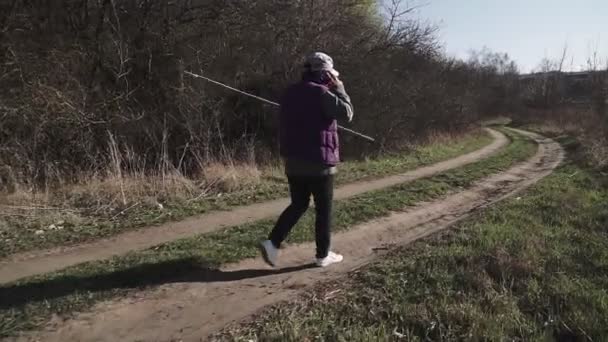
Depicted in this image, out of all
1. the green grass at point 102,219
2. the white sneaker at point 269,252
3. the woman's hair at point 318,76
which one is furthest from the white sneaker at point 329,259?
the green grass at point 102,219

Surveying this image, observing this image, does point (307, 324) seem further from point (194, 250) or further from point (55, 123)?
point (55, 123)

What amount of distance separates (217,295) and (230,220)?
2.93 metres

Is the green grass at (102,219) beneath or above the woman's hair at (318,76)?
beneath

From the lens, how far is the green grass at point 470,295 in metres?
3.89

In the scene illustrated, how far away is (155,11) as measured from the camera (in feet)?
37.1

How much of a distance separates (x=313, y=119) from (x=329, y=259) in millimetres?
1474

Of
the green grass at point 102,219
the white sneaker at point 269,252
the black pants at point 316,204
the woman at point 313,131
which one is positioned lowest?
the green grass at point 102,219

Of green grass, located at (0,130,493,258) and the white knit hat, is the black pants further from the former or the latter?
green grass, located at (0,130,493,258)

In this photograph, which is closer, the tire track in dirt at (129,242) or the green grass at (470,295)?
the green grass at (470,295)

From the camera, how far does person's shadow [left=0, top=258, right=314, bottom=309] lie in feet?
14.4

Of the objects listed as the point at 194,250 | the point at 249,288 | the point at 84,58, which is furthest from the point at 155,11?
the point at 249,288

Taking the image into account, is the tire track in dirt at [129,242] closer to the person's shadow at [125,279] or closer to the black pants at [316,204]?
the person's shadow at [125,279]

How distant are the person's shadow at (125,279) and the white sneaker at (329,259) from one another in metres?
0.12

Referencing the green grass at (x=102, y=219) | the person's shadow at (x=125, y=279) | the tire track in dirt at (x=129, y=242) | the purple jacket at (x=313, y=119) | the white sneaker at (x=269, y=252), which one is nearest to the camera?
the person's shadow at (x=125, y=279)
